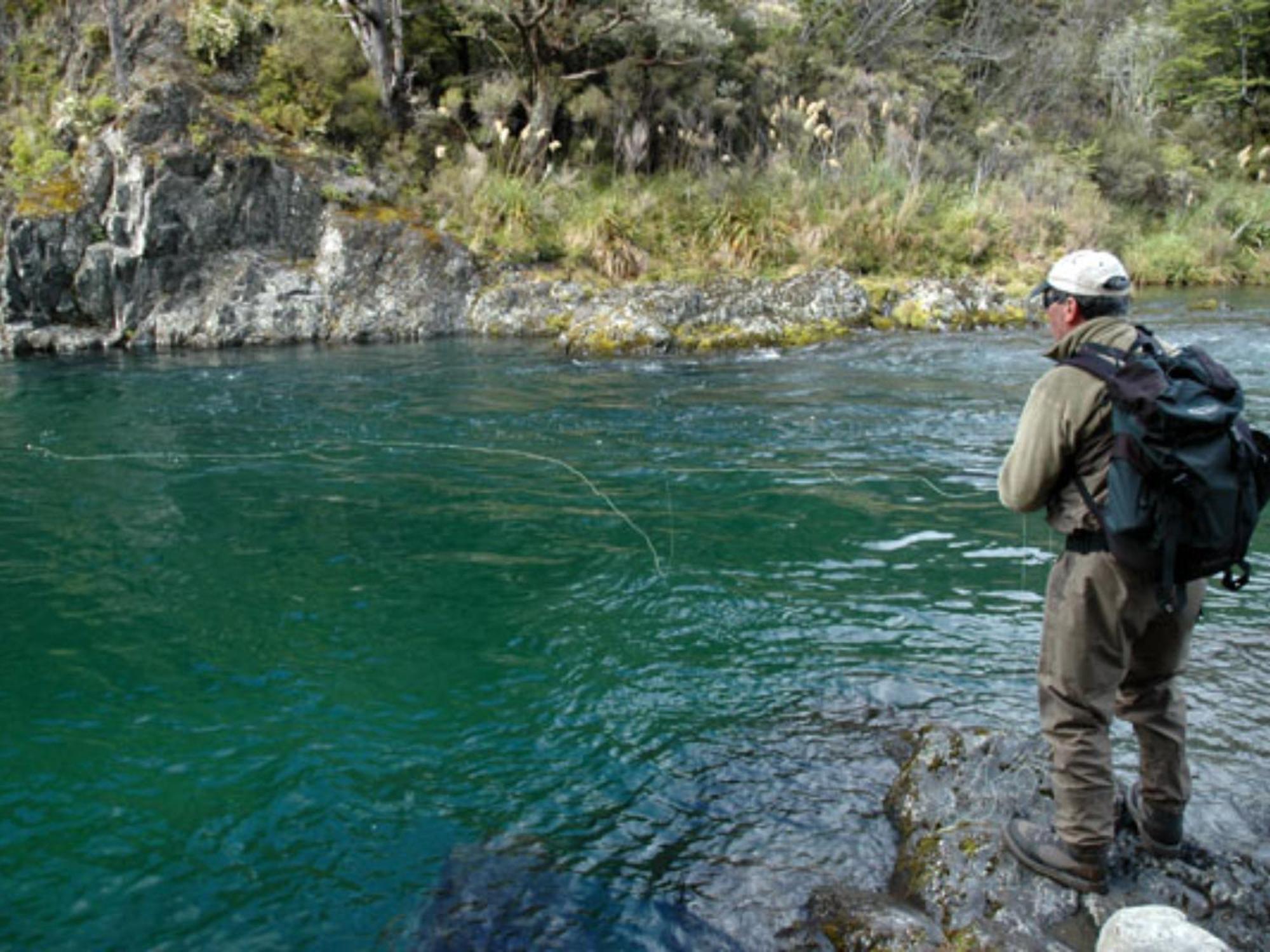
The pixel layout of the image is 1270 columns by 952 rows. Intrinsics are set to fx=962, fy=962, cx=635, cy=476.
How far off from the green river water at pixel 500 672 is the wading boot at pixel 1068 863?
497 millimetres

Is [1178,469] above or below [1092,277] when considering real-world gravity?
below

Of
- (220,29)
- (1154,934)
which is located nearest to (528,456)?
(1154,934)

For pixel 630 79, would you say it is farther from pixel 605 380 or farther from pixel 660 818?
pixel 660 818

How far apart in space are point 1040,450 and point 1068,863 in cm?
120

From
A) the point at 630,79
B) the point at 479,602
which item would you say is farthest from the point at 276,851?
the point at 630,79

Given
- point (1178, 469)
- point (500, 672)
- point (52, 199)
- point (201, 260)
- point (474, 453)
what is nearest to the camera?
point (1178, 469)

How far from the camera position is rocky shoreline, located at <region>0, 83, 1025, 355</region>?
14.3 m

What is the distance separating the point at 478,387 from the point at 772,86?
13.5 m

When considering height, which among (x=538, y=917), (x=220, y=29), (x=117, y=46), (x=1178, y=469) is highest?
(x=220, y=29)

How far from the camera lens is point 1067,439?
8.89 ft

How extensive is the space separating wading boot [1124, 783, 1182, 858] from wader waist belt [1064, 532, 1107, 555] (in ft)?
2.70

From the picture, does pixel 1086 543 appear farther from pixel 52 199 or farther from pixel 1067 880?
pixel 52 199

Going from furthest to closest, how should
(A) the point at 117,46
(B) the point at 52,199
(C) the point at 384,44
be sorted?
(C) the point at 384,44, (A) the point at 117,46, (B) the point at 52,199

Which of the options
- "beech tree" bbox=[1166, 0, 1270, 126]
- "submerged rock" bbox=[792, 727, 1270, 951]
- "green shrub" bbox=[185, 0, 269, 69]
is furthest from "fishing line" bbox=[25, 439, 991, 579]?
"beech tree" bbox=[1166, 0, 1270, 126]
